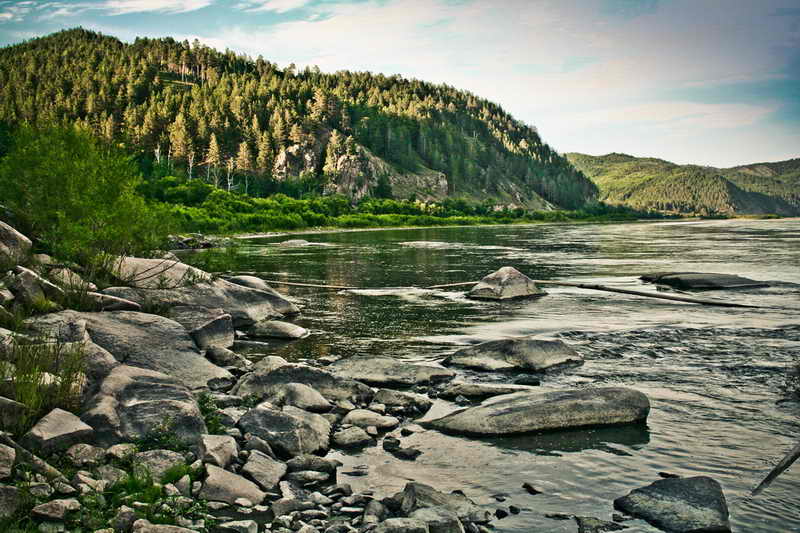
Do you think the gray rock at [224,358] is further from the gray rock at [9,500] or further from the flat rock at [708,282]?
the flat rock at [708,282]

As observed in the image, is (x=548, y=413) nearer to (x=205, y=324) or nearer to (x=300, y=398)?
(x=300, y=398)

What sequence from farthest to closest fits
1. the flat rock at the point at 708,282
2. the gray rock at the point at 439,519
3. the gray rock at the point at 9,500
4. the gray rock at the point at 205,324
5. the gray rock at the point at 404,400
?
the flat rock at the point at 708,282
the gray rock at the point at 205,324
the gray rock at the point at 404,400
the gray rock at the point at 439,519
the gray rock at the point at 9,500

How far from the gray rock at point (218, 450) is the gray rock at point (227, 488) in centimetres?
31

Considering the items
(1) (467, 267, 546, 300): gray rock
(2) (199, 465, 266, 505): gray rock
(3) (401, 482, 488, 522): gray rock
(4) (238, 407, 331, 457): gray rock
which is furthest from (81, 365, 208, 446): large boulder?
(1) (467, 267, 546, 300): gray rock

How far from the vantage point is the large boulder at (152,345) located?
1421 centimetres

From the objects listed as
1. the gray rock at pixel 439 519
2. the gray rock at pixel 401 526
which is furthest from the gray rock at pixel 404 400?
the gray rock at pixel 401 526

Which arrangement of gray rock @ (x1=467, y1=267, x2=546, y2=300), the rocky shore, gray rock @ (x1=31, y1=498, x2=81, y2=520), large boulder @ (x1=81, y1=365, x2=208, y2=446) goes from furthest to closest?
gray rock @ (x1=467, y1=267, x2=546, y2=300) → large boulder @ (x1=81, y1=365, x2=208, y2=446) → the rocky shore → gray rock @ (x1=31, y1=498, x2=81, y2=520)

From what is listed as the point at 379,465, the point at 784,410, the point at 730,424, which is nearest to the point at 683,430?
the point at 730,424

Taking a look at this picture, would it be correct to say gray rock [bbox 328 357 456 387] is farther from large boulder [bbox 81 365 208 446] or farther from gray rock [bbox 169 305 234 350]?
large boulder [bbox 81 365 208 446]

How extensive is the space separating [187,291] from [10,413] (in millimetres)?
13027

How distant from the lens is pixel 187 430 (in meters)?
10.4

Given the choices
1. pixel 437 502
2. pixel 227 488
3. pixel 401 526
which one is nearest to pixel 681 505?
pixel 437 502

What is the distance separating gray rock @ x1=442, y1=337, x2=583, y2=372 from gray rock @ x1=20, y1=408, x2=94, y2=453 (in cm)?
994

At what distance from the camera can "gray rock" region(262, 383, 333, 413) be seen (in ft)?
41.9
